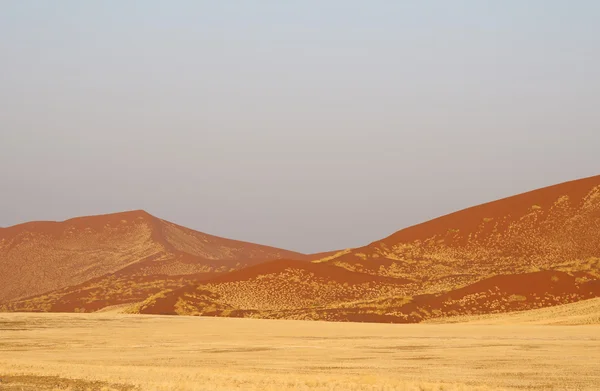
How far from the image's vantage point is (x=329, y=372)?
3103cm

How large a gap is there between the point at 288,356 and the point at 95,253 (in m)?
144

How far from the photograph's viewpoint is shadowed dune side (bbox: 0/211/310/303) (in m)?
161

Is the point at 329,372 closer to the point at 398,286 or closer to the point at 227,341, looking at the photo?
the point at 227,341

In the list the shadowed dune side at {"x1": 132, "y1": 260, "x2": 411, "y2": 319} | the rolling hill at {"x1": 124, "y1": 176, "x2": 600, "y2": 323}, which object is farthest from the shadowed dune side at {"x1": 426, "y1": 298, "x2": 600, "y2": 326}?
the shadowed dune side at {"x1": 132, "y1": 260, "x2": 411, "y2": 319}

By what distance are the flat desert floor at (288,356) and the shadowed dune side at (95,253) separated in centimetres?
9482

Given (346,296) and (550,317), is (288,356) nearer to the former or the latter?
(550,317)

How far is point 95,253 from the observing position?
574 ft

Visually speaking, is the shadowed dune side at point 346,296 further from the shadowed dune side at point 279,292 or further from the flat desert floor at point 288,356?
the flat desert floor at point 288,356

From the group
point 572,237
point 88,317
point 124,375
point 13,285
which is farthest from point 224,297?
point 13,285

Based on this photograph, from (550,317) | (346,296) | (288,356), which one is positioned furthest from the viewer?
(346,296)

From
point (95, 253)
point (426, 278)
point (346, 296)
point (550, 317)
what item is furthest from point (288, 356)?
point (95, 253)

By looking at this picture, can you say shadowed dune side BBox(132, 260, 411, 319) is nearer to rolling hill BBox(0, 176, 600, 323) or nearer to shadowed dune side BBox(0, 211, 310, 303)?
rolling hill BBox(0, 176, 600, 323)

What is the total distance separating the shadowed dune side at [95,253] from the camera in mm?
161000

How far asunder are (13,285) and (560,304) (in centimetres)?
11964
